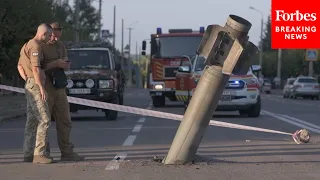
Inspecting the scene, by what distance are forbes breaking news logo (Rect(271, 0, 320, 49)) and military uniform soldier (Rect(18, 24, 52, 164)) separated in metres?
12.7

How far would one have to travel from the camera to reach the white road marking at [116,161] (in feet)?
31.5

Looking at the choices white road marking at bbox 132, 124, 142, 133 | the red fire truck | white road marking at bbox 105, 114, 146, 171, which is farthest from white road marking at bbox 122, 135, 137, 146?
the red fire truck

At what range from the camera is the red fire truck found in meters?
28.0

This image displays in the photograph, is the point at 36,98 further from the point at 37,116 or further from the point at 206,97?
the point at 206,97

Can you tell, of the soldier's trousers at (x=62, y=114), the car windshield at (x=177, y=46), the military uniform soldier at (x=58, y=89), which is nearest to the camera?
the military uniform soldier at (x=58, y=89)

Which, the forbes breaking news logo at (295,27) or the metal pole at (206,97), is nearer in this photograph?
the metal pole at (206,97)

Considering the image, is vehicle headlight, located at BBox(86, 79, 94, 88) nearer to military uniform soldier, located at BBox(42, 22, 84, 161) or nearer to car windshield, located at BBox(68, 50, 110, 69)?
car windshield, located at BBox(68, 50, 110, 69)

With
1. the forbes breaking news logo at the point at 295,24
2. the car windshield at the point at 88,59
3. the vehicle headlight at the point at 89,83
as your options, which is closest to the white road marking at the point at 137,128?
the vehicle headlight at the point at 89,83

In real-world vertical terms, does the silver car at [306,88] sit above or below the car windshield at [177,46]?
below

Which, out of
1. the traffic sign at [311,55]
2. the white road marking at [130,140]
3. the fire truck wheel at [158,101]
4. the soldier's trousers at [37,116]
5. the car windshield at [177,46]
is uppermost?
the soldier's trousers at [37,116]

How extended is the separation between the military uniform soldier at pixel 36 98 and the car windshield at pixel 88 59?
9486 mm

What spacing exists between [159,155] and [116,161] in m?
1.11

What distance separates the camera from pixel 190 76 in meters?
21.6

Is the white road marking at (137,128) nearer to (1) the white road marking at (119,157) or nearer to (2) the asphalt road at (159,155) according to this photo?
(2) the asphalt road at (159,155)
